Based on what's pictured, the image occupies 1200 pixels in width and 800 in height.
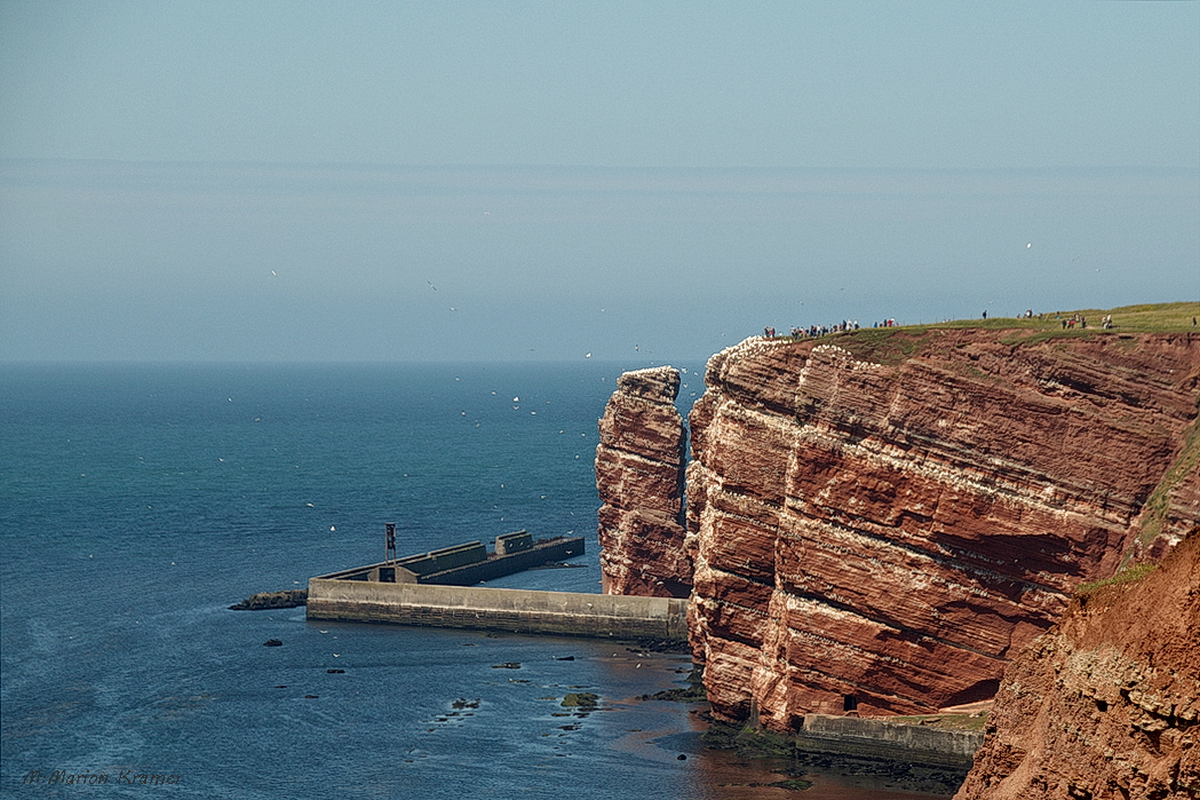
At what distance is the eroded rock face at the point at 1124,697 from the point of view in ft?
63.3

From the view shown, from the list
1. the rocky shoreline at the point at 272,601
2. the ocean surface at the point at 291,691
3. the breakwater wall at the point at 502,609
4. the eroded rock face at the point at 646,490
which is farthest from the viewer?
the rocky shoreline at the point at 272,601

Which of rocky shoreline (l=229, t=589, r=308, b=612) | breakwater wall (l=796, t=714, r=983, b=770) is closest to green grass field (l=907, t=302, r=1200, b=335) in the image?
breakwater wall (l=796, t=714, r=983, b=770)

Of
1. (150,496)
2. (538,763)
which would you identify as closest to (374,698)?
(538,763)

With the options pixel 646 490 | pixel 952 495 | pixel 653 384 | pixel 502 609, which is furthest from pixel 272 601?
pixel 952 495

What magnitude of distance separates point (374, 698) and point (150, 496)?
9575cm

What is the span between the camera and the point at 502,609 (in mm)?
94438

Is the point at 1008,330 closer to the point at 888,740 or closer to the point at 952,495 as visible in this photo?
the point at 952,495

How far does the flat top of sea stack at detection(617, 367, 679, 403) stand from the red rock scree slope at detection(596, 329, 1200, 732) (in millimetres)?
29887

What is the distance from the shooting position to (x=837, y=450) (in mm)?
59844

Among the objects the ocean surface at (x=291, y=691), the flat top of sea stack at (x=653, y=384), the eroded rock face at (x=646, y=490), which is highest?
the flat top of sea stack at (x=653, y=384)

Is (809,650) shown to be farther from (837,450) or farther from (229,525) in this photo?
(229,525)

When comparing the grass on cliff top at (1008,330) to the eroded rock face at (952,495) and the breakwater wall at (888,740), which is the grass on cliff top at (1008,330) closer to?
the eroded rock face at (952,495)

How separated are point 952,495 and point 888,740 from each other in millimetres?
10448

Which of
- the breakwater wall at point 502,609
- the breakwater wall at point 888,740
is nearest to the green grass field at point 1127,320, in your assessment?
the breakwater wall at point 888,740
